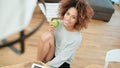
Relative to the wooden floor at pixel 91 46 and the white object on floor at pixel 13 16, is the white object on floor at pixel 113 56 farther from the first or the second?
the white object on floor at pixel 13 16

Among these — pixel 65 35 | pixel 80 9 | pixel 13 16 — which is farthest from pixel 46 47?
pixel 13 16

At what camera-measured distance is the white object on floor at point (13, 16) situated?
0.33 meters

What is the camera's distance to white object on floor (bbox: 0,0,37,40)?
328 millimetres

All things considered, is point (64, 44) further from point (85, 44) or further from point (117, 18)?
point (117, 18)

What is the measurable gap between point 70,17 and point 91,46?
45.9 inches

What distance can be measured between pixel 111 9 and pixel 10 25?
3.13 m

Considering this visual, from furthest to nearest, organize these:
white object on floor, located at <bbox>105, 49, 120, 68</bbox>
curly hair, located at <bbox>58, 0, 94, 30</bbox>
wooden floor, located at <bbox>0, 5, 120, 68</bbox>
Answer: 1. wooden floor, located at <bbox>0, 5, 120, 68</bbox>
2. white object on floor, located at <bbox>105, 49, 120, 68</bbox>
3. curly hair, located at <bbox>58, 0, 94, 30</bbox>

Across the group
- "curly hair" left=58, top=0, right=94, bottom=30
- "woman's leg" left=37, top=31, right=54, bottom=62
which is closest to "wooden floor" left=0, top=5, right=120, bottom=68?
"woman's leg" left=37, top=31, right=54, bottom=62

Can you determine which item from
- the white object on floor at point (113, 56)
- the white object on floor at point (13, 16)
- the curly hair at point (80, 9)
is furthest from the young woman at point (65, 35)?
the white object on floor at point (13, 16)

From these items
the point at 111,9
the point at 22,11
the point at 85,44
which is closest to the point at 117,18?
the point at 111,9

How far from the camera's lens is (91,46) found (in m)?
2.78

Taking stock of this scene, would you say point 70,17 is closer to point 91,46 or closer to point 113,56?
point 113,56

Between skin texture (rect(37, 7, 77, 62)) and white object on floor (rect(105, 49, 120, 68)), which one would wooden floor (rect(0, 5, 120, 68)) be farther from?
white object on floor (rect(105, 49, 120, 68))

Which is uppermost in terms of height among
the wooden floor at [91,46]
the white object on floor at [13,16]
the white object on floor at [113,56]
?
the white object on floor at [13,16]
